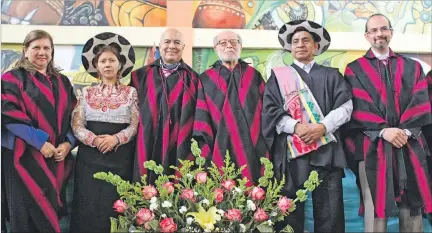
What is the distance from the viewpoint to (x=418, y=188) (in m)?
3.98

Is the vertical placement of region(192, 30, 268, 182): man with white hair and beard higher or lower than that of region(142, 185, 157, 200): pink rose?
higher

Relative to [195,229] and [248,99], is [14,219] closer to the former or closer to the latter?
[248,99]

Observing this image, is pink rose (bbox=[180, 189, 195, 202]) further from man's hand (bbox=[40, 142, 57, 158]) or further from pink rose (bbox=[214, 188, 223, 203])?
man's hand (bbox=[40, 142, 57, 158])

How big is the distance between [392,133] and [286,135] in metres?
0.65

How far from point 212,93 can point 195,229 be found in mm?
1810

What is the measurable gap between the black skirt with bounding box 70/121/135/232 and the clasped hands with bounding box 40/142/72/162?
0.10 m

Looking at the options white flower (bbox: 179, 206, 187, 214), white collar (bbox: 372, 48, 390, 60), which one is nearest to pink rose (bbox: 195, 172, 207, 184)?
white flower (bbox: 179, 206, 187, 214)

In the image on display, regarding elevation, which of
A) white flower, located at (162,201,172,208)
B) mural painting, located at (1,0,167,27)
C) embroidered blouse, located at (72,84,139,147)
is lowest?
white flower, located at (162,201,172,208)

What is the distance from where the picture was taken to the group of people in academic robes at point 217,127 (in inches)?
153

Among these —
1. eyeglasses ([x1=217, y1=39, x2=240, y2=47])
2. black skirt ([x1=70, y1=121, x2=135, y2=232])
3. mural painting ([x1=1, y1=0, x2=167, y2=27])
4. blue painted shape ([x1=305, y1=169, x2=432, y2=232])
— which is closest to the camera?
black skirt ([x1=70, y1=121, x2=135, y2=232])

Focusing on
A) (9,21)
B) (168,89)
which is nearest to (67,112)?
(168,89)

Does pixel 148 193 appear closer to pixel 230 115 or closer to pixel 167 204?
pixel 167 204

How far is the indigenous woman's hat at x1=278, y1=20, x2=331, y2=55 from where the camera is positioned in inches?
162

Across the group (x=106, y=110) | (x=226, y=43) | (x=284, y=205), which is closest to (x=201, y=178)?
(x=284, y=205)
